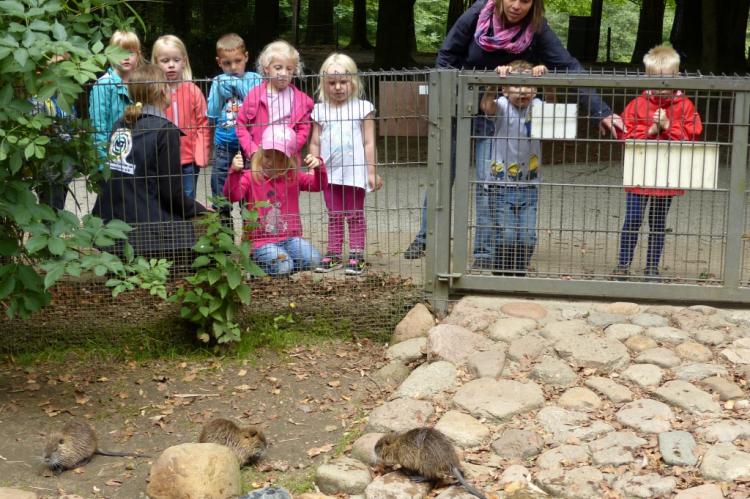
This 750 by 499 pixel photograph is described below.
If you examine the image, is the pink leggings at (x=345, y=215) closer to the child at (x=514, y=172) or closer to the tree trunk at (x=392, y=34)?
the child at (x=514, y=172)

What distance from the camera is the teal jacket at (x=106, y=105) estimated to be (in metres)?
6.14

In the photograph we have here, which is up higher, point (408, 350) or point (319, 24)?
point (319, 24)

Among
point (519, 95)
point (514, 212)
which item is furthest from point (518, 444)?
point (519, 95)

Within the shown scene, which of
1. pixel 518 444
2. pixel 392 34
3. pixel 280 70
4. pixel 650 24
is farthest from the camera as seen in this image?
pixel 650 24

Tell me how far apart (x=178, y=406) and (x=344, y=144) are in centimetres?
198

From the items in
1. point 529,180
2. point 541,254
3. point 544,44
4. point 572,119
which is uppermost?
point 544,44

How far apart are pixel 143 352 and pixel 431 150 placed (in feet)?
7.54

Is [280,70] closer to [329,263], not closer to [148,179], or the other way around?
[148,179]

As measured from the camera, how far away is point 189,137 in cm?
660

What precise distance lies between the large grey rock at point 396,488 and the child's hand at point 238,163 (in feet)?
8.25

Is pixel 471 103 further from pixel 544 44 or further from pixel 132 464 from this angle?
pixel 132 464

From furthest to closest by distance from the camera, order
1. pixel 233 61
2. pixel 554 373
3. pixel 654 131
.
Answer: pixel 233 61 → pixel 654 131 → pixel 554 373

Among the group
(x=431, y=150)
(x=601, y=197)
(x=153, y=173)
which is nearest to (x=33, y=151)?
(x=153, y=173)

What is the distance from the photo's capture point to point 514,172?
6.27 meters
